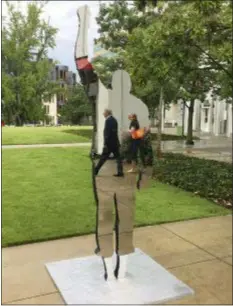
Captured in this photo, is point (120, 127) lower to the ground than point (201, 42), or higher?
lower

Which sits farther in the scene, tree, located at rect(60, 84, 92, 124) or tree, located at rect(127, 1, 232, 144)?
tree, located at rect(127, 1, 232, 144)

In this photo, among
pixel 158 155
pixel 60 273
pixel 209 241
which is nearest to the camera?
pixel 60 273

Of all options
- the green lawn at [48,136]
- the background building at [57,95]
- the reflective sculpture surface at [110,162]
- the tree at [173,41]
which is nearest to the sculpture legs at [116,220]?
the reflective sculpture surface at [110,162]

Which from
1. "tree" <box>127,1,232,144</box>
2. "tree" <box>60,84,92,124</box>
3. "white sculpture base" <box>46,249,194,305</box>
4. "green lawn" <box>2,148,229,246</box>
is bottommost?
"white sculpture base" <box>46,249,194,305</box>

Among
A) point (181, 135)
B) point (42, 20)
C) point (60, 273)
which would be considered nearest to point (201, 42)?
point (42, 20)

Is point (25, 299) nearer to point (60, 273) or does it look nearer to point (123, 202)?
point (60, 273)

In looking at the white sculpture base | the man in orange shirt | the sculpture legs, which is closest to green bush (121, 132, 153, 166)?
the man in orange shirt

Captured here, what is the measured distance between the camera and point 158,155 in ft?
39.5

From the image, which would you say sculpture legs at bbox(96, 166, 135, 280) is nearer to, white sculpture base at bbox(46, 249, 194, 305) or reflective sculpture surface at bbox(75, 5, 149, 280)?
reflective sculpture surface at bbox(75, 5, 149, 280)

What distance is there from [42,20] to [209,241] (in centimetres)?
445

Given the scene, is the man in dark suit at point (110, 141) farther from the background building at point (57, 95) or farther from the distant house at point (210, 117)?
the distant house at point (210, 117)

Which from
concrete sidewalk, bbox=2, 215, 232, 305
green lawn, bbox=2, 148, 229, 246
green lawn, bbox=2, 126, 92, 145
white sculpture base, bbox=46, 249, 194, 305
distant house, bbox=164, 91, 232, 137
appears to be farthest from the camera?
distant house, bbox=164, 91, 232, 137

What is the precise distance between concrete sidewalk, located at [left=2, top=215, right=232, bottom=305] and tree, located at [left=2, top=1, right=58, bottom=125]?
5.97ft

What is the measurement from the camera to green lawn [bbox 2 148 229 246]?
5406mm
